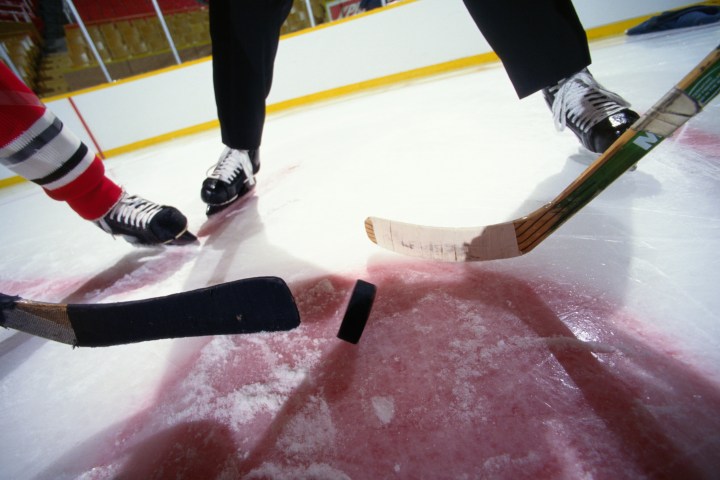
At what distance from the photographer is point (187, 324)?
0.45m

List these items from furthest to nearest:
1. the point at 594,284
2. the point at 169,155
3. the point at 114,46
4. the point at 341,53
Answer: the point at 114,46 < the point at 341,53 < the point at 169,155 < the point at 594,284

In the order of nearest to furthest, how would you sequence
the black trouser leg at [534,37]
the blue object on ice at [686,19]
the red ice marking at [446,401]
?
the red ice marking at [446,401]
the black trouser leg at [534,37]
the blue object on ice at [686,19]

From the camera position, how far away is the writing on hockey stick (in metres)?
0.38

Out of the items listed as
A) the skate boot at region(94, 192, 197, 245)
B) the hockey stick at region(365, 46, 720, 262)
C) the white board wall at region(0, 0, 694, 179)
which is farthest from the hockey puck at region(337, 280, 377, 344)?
the white board wall at region(0, 0, 694, 179)

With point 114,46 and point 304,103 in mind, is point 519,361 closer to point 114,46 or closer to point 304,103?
point 304,103

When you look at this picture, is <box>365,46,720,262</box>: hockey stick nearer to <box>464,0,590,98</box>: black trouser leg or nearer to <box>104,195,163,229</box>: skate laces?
<box>464,0,590,98</box>: black trouser leg

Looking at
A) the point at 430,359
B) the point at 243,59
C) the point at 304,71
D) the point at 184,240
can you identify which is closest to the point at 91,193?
the point at 184,240

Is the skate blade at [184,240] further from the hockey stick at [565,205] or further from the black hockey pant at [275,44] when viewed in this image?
the hockey stick at [565,205]

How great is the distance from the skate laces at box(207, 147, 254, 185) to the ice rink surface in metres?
0.26

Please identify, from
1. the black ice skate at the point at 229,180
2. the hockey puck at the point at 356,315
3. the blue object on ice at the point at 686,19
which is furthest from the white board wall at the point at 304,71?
the hockey puck at the point at 356,315

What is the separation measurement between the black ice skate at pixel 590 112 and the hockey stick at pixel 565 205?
0.36 metres

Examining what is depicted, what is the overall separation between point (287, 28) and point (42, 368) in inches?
335

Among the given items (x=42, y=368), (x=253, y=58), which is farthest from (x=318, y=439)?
(x=253, y=58)

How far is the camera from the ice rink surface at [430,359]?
33 centimetres
